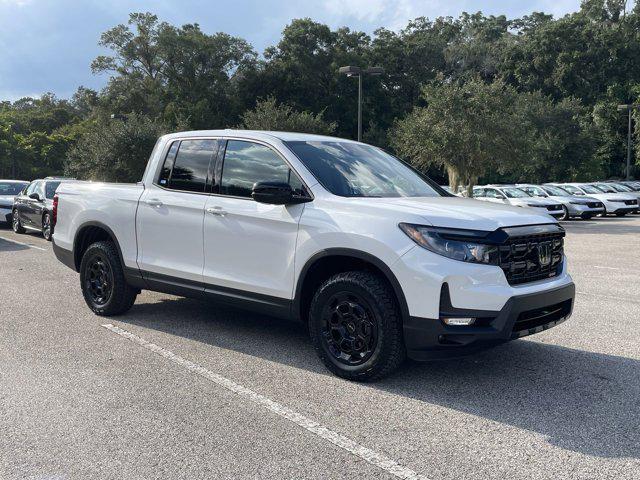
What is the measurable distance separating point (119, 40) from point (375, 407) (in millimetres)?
55235

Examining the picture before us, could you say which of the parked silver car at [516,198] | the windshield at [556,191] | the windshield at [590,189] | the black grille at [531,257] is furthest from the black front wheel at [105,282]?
the windshield at [590,189]

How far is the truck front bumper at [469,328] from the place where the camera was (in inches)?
166

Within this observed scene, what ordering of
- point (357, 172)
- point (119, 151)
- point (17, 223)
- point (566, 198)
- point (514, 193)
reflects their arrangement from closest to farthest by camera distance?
point (357, 172), point (17, 223), point (514, 193), point (566, 198), point (119, 151)

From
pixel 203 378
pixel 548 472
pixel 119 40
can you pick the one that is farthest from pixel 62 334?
pixel 119 40

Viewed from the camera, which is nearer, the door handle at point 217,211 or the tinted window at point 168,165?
the door handle at point 217,211

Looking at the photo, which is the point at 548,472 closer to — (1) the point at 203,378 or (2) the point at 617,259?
(1) the point at 203,378

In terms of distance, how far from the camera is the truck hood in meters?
4.31

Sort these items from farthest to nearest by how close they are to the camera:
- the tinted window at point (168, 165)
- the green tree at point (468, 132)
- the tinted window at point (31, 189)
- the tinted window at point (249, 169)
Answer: the green tree at point (468, 132) → the tinted window at point (31, 189) → the tinted window at point (168, 165) → the tinted window at point (249, 169)

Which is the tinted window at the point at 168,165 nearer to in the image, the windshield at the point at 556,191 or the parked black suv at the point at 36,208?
the parked black suv at the point at 36,208

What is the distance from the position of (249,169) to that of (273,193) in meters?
0.78

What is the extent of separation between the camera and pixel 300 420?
398 centimetres

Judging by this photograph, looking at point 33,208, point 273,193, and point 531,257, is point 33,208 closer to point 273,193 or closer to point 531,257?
point 273,193

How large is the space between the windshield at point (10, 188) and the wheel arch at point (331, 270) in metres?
17.1

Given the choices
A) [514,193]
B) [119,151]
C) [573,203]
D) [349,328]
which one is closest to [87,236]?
[349,328]
